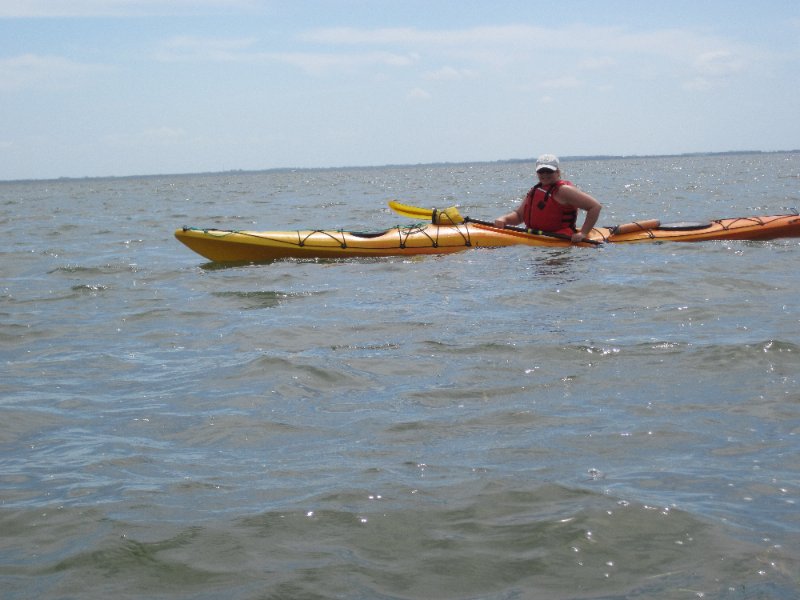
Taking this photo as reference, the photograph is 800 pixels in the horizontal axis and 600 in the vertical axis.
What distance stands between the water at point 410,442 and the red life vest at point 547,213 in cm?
209

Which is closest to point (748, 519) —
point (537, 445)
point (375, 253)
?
point (537, 445)

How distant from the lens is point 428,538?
3.04m

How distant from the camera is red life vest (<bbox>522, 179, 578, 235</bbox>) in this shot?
9734 millimetres

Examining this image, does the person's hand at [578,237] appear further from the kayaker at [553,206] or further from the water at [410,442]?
the water at [410,442]

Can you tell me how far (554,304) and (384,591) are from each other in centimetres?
446

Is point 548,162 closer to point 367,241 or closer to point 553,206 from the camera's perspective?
point 553,206

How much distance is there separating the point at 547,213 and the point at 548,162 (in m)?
0.62

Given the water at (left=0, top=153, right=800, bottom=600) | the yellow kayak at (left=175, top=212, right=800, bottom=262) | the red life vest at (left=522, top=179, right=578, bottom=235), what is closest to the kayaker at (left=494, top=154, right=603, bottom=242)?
the red life vest at (left=522, top=179, right=578, bottom=235)

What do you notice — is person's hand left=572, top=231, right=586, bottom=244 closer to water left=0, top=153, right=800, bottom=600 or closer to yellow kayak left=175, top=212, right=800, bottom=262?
yellow kayak left=175, top=212, right=800, bottom=262

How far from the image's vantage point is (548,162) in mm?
9430

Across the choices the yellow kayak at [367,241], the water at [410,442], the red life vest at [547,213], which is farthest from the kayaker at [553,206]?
the water at [410,442]

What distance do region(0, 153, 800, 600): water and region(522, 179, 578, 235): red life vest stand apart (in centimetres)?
209

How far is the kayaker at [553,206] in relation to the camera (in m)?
9.41

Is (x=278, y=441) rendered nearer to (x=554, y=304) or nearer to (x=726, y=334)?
(x=726, y=334)
